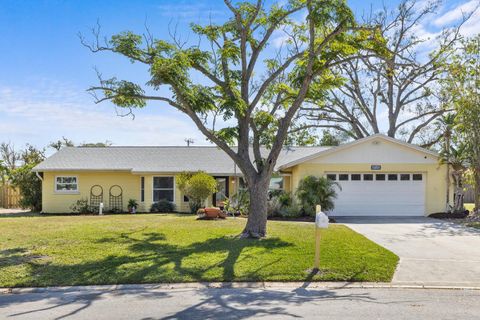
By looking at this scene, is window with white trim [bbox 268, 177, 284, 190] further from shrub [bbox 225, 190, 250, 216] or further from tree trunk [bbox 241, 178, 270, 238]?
tree trunk [bbox 241, 178, 270, 238]

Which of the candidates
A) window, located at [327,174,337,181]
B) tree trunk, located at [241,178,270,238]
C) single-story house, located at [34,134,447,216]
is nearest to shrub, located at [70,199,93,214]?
single-story house, located at [34,134,447,216]

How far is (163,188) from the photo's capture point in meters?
23.3

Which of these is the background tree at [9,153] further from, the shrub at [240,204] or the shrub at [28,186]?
the shrub at [240,204]

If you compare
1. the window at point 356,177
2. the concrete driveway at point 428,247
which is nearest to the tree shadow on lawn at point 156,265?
the concrete driveway at point 428,247

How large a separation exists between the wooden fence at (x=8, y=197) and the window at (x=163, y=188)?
11.3 meters

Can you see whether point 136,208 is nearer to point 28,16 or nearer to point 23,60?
point 23,60

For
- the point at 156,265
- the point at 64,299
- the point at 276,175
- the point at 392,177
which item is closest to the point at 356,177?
the point at 392,177

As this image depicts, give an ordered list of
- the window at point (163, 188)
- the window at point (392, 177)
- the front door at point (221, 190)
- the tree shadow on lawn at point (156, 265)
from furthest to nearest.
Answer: the front door at point (221, 190) < the window at point (163, 188) < the window at point (392, 177) < the tree shadow on lawn at point (156, 265)

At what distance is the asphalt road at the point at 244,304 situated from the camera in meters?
5.89

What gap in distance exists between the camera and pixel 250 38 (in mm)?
12688

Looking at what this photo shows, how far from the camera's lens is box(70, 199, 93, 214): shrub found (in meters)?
22.9

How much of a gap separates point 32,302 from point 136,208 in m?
16.9

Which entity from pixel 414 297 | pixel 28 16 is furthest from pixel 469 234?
pixel 28 16

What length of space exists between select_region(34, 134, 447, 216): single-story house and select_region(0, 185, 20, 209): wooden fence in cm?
561
